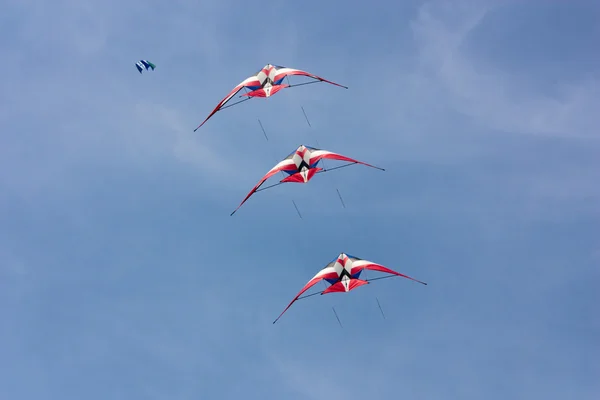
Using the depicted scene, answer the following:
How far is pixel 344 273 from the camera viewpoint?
63094 mm

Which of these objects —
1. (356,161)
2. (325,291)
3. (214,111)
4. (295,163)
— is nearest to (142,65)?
(214,111)

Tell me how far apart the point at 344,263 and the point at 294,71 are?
21497 millimetres

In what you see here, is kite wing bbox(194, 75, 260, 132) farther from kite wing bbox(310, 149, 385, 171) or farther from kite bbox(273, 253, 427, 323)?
kite bbox(273, 253, 427, 323)

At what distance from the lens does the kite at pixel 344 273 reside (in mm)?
62125

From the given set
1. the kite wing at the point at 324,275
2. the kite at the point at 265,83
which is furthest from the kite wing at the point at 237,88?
the kite wing at the point at 324,275

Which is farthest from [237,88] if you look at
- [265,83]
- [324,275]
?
[324,275]

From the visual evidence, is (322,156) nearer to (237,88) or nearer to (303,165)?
(303,165)

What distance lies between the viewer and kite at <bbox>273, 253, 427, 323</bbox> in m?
62.1

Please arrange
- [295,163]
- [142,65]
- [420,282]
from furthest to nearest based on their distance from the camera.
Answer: [142,65] → [295,163] → [420,282]

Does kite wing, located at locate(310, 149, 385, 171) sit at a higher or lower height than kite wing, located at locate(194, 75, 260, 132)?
lower

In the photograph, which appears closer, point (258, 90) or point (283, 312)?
point (283, 312)

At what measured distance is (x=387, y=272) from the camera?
6188 centimetres

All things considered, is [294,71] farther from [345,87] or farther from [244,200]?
[244,200]

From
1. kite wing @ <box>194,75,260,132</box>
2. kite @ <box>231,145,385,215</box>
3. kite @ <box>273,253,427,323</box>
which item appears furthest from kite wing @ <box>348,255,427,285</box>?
kite wing @ <box>194,75,260,132</box>
